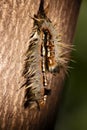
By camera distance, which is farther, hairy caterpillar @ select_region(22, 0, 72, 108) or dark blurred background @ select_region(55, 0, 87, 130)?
dark blurred background @ select_region(55, 0, 87, 130)

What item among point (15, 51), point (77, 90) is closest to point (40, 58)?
point (15, 51)

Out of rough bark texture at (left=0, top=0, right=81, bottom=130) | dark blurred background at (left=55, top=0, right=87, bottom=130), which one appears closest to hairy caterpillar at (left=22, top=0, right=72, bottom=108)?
rough bark texture at (left=0, top=0, right=81, bottom=130)

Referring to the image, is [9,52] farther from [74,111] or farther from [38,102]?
[74,111]

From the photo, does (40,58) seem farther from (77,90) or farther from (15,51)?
(77,90)

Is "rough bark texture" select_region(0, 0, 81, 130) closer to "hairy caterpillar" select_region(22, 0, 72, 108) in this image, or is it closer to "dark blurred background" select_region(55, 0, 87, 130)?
"hairy caterpillar" select_region(22, 0, 72, 108)

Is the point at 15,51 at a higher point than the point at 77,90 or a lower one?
higher

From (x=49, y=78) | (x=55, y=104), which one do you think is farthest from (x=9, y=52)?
(x=55, y=104)
